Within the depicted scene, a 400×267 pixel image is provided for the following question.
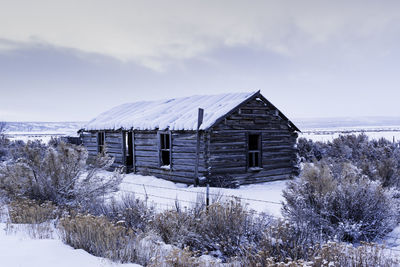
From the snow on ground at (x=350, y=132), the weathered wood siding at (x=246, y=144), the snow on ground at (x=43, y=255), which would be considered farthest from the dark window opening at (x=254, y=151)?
the snow on ground at (x=350, y=132)

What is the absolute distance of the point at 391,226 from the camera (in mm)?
6406

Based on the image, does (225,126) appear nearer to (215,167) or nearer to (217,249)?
(215,167)

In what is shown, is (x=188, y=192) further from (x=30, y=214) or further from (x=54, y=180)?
(x=30, y=214)

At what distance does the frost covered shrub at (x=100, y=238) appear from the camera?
185 inches

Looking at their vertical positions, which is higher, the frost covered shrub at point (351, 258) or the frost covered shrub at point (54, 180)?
the frost covered shrub at point (54, 180)

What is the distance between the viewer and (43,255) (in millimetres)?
4812

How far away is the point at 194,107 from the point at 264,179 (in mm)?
4371

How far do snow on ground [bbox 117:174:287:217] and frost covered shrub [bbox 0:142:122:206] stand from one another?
851 mm

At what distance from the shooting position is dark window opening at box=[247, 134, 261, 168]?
14.0 m

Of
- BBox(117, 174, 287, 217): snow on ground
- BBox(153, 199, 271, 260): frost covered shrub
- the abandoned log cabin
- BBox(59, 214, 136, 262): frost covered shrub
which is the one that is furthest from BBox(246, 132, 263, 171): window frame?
BBox(59, 214, 136, 262): frost covered shrub

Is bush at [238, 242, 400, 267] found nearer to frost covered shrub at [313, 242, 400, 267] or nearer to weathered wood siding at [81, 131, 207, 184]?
frost covered shrub at [313, 242, 400, 267]

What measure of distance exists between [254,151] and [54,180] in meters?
7.97

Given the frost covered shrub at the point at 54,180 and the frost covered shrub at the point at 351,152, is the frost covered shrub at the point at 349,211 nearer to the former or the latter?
the frost covered shrub at the point at 54,180

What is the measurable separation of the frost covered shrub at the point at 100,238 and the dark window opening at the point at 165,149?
843cm
